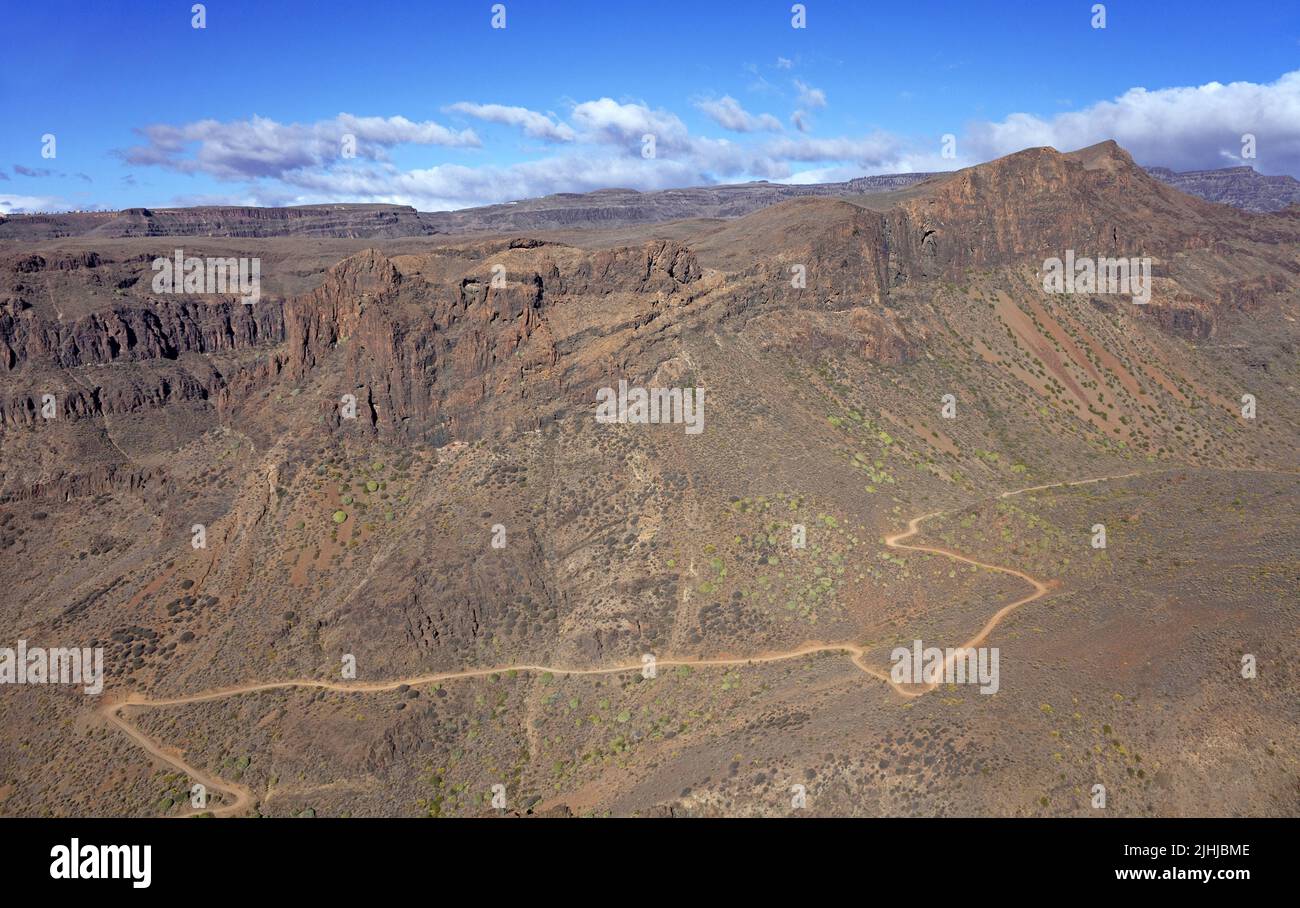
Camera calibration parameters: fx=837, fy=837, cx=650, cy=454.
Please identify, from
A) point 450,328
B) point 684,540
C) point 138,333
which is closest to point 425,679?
point 684,540

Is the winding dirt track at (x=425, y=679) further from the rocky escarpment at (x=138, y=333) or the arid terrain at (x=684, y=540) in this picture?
the rocky escarpment at (x=138, y=333)

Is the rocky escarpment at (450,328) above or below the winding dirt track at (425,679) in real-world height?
above

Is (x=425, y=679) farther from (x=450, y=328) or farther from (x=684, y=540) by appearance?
(x=450, y=328)

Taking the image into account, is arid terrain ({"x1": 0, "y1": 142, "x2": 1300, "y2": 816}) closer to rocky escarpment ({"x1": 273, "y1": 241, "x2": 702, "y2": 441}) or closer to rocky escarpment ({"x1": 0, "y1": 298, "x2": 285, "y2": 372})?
rocky escarpment ({"x1": 273, "y1": 241, "x2": 702, "y2": 441})

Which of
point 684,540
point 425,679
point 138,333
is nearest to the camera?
point 425,679

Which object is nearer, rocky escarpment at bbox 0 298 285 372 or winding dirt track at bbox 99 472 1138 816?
winding dirt track at bbox 99 472 1138 816

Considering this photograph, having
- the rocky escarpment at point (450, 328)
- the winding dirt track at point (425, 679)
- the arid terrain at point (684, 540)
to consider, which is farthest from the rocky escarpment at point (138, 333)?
the winding dirt track at point (425, 679)

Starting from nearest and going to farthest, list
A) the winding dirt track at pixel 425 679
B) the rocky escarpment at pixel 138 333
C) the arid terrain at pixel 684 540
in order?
the arid terrain at pixel 684 540
the winding dirt track at pixel 425 679
the rocky escarpment at pixel 138 333

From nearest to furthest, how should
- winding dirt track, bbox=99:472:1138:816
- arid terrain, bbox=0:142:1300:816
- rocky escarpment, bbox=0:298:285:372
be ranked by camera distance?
arid terrain, bbox=0:142:1300:816 < winding dirt track, bbox=99:472:1138:816 < rocky escarpment, bbox=0:298:285:372

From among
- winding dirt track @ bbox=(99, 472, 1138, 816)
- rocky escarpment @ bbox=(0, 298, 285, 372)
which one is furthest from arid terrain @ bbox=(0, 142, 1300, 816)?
rocky escarpment @ bbox=(0, 298, 285, 372)
